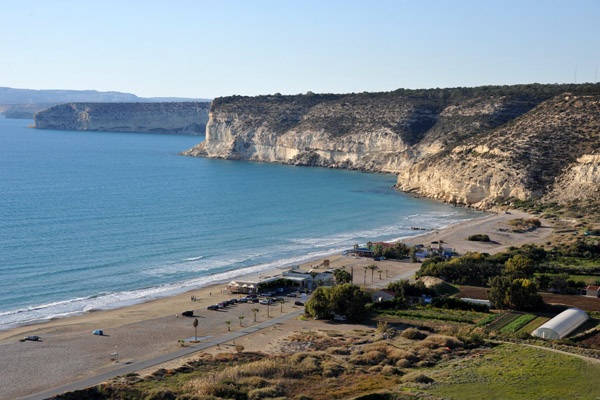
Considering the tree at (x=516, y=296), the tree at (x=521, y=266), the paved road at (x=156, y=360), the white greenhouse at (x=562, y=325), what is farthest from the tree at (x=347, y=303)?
the tree at (x=521, y=266)

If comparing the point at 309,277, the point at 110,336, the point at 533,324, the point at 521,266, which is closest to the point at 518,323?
the point at 533,324

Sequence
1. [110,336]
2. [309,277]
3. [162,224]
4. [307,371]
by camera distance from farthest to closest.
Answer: [162,224]
[309,277]
[110,336]
[307,371]

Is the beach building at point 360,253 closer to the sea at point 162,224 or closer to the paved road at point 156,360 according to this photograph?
the sea at point 162,224

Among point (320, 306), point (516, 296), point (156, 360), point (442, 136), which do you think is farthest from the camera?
point (442, 136)

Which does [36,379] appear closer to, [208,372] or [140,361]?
[140,361]

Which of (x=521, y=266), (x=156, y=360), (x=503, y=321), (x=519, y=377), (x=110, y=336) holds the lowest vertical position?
(x=110, y=336)

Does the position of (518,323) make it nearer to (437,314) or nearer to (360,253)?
(437,314)

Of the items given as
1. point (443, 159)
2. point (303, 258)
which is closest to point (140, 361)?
point (303, 258)
